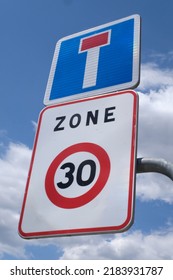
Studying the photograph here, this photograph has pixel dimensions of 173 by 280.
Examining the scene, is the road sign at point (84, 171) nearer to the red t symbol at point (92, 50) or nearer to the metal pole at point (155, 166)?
the metal pole at point (155, 166)

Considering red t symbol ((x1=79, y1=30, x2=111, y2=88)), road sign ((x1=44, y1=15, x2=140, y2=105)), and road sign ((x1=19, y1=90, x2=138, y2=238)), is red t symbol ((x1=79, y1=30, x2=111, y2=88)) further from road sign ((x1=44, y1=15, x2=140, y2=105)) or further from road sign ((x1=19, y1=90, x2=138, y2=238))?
road sign ((x1=19, y1=90, x2=138, y2=238))

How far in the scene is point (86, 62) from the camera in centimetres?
177

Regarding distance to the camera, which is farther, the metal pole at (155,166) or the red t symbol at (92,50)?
the red t symbol at (92,50)

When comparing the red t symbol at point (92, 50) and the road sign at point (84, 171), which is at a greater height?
the red t symbol at point (92, 50)

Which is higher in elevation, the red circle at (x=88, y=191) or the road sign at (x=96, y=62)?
the road sign at (x=96, y=62)

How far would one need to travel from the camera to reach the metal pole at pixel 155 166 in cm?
110

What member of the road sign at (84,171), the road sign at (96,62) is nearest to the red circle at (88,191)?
the road sign at (84,171)

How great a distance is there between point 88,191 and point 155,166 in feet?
0.84

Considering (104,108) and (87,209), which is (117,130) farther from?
(87,209)

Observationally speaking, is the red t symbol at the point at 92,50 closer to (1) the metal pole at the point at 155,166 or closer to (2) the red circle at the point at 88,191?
(2) the red circle at the point at 88,191

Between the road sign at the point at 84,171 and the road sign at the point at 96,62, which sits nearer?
the road sign at the point at 84,171

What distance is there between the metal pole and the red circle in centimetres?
12

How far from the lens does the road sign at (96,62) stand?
1.59m
